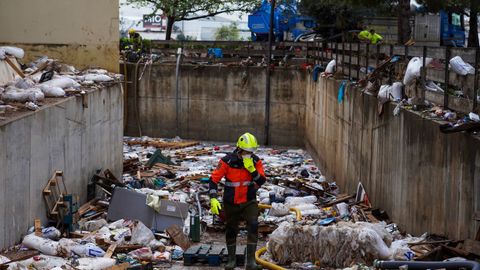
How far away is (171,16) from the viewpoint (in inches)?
1556

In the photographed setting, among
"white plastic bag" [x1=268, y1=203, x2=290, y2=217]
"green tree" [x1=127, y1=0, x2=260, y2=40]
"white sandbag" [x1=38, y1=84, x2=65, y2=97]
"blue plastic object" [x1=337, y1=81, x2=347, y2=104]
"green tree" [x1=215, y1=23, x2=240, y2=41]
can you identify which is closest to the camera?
"white sandbag" [x1=38, y1=84, x2=65, y2=97]

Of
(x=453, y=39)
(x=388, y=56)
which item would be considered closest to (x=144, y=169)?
(x=388, y=56)

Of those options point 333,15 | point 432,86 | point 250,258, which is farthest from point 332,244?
point 333,15

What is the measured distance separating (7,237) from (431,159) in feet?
18.7

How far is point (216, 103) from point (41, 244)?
1905 centimetres

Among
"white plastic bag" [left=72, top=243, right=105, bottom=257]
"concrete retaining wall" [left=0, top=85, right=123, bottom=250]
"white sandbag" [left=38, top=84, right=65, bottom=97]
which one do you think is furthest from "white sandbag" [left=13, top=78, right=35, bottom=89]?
"white plastic bag" [left=72, top=243, right=105, bottom=257]

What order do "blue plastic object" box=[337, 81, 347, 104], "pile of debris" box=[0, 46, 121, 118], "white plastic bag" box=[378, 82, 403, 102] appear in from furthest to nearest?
"blue plastic object" box=[337, 81, 347, 104]
"pile of debris" box=[0, 46, 121, 118]
"white plastic bag" box=[378, 82, 403, 102]

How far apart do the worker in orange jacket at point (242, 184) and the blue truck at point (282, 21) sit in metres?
Answer: 26.7

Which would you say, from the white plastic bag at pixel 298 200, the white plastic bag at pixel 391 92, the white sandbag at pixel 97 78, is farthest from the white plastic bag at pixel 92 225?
the white plastic bag at pixel 391 92

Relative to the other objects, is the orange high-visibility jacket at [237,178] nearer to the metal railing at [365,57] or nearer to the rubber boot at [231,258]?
the rubber boot at [231,258]

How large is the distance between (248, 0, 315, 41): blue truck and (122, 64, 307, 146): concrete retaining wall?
7471 millimetres

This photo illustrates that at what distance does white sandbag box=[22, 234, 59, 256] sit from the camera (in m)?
11.1

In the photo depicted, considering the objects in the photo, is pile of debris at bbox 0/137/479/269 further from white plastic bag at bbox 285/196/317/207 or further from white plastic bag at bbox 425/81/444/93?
white plastic bag at bbox 425/81/444/93

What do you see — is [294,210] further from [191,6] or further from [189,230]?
[191,6]
